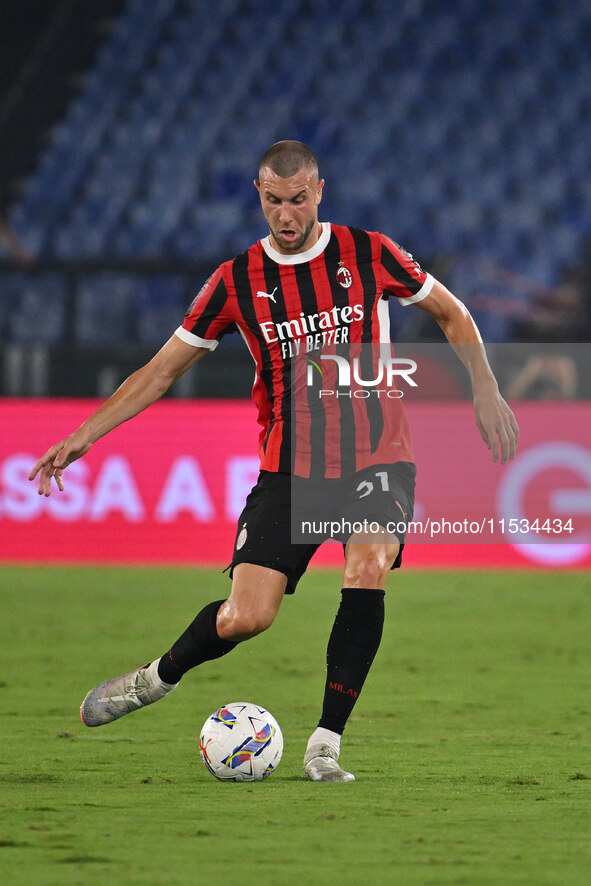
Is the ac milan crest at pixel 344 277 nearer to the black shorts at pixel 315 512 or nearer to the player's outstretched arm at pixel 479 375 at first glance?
the player's outstretched arm at pixel 479 375

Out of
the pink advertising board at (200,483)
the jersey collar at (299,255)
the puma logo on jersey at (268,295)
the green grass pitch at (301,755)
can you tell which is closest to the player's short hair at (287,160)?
the jersey collar at (299,255)

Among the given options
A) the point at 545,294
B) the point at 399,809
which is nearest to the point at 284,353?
the point at 399,809

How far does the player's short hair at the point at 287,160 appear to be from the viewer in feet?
13.5

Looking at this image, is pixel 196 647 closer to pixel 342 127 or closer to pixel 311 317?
pixel 311 317

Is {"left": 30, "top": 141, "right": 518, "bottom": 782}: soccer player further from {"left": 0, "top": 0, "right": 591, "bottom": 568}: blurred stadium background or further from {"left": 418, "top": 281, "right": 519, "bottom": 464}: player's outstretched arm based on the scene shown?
{"left": 0, "top": 0, "right": 591, "bottom": 568}: blurred stadium background

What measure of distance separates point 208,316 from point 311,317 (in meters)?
0.35

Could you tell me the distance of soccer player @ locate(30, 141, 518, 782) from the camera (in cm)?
409

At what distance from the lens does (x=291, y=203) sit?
163 inches

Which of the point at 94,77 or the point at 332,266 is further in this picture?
the point at 94,77

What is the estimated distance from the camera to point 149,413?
1005 cm

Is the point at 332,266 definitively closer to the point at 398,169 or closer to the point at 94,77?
the point at 398,169

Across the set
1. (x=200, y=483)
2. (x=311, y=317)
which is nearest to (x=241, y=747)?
(x=311, y=317)

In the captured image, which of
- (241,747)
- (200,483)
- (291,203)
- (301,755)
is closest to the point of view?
(241,747)

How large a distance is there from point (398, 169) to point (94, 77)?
12.6ft
